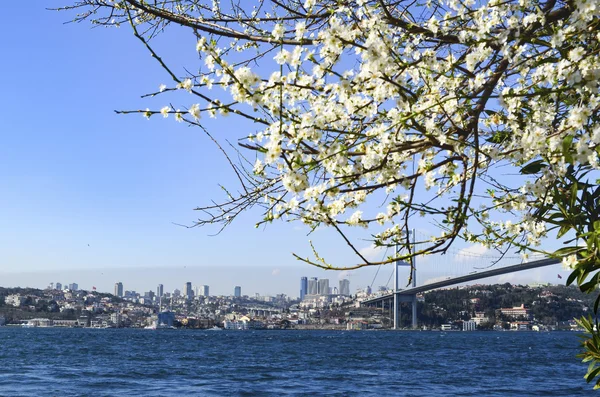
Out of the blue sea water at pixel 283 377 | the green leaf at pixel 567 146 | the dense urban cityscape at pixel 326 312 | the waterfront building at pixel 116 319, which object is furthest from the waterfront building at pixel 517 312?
the green leaf at pixel 567 146

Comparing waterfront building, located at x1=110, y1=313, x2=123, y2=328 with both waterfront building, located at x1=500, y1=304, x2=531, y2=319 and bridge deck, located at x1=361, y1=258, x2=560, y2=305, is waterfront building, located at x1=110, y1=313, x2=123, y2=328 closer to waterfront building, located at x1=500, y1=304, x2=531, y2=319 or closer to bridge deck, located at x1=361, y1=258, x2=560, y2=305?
bridge deck, located at x1=361, y1=258, x2=560, y2=305

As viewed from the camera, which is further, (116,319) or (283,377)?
(116,319)

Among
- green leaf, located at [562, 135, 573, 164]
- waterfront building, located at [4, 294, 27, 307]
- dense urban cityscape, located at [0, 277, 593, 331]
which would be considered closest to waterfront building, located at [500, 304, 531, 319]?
dense urban cityscape, located at [0, 277, 593, 331]

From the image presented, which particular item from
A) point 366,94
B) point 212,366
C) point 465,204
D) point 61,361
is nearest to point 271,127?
point 366,94

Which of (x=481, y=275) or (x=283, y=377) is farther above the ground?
(x=481, y=275)

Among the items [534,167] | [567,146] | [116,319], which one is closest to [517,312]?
[116,319]

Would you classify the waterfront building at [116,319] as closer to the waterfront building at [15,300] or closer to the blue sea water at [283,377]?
the waterfront building at [15,300]

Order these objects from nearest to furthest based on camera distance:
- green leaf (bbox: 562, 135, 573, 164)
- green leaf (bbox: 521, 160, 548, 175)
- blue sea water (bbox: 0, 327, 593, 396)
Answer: green leaf (bbox: 562, 135, 573, 164), green leaf (bbox: 521, 160, 548, 175), blue sea water (bbox: 0, 327, 593, 396)

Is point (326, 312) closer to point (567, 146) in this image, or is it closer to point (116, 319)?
point (116, 319)

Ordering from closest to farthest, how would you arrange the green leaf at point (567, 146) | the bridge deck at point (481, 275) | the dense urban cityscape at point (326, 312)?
the green leaf at point (567, 146) → the bridge deck at point (481, 275) → the dense urban cityscape at point (326, 312)

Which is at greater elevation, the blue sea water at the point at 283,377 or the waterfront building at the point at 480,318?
the waterfront building at the point at 480,318

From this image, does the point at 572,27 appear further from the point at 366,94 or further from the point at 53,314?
the point at 53,314
